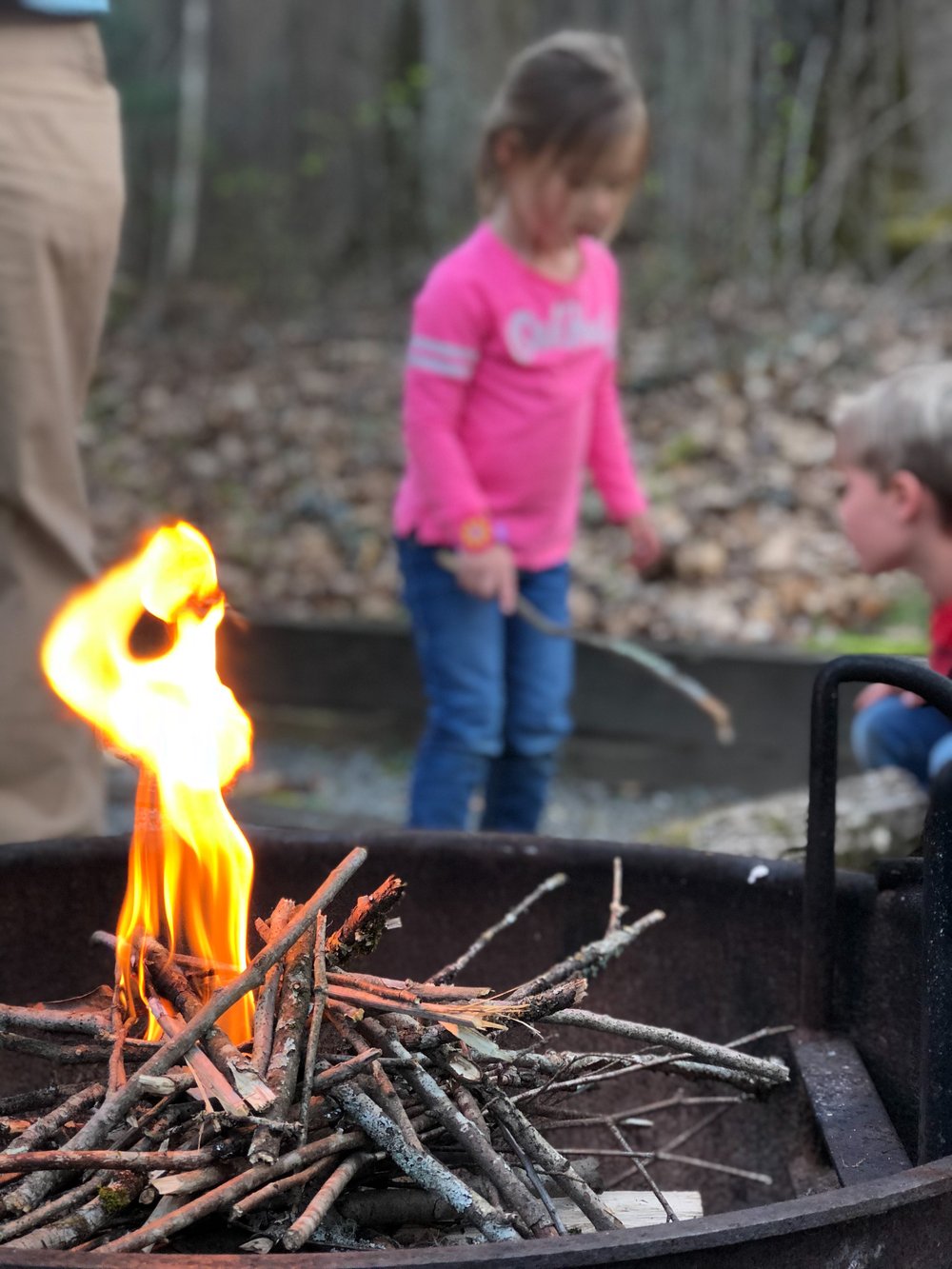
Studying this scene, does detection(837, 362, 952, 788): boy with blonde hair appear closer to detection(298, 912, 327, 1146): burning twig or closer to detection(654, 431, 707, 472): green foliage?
detection(298, 912, 327, 1146): burning twig

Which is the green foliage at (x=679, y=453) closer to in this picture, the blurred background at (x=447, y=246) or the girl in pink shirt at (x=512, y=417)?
the blurred background at (x=447, y=246)

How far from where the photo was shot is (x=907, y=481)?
251 cm

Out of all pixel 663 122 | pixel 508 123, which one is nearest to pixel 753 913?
pixel 508 123

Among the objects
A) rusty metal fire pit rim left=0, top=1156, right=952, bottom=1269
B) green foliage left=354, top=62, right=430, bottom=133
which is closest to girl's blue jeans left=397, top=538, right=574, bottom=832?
rusty metal fire pit rim left=0, top=1156, right=952, bottom=1269

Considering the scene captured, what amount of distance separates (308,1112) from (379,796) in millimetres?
2924

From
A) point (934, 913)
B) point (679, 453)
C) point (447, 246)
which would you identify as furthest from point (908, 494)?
point (447, 246)

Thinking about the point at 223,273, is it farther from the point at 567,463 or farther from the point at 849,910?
the point at 849,910

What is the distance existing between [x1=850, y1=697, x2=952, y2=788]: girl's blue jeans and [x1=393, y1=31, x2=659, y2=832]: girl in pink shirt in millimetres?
693

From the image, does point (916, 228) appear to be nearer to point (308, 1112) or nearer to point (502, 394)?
point (502, 394)

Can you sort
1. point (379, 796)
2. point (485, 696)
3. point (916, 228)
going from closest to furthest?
point (485, 696), point (379, 796), point (916, 228)

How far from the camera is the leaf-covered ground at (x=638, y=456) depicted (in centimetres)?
529

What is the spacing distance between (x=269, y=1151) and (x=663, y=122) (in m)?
6.54

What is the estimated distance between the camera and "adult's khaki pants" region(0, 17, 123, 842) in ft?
8.11

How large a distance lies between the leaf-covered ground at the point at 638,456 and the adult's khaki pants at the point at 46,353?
226 cm
